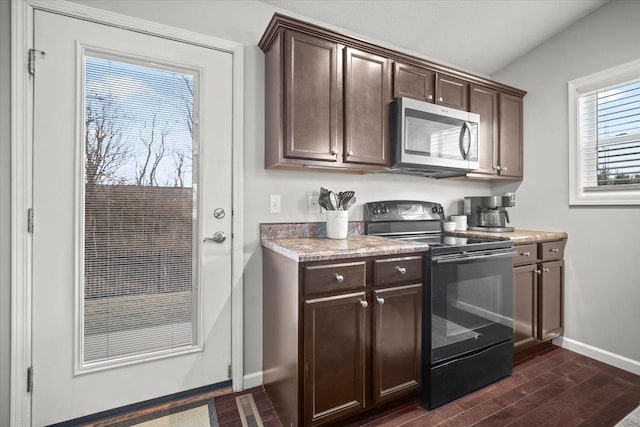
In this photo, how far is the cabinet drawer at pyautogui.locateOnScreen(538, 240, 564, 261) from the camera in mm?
2494

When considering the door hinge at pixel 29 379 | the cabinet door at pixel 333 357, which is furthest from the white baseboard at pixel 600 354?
the door hinge at pixel 29 379

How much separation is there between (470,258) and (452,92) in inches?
55.2

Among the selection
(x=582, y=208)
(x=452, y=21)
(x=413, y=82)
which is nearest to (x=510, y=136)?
(x=582, y=208)

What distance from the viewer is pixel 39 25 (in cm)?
154

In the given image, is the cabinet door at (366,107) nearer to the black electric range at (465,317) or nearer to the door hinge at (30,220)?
the black electric range at (465,317)

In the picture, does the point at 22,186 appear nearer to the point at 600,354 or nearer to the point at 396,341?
the point at 396,341

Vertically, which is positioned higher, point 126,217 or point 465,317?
point 126,217

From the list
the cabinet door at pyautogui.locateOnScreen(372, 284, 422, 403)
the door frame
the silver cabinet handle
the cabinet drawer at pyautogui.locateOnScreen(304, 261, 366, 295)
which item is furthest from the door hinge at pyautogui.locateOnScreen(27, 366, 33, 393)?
the cabinet door at pyautogui.locateOnScreen(372, 284, 422, 403)

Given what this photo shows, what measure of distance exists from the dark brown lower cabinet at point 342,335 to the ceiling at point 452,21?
1.86 m

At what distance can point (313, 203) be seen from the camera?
2.23 meters

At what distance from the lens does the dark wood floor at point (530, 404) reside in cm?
169

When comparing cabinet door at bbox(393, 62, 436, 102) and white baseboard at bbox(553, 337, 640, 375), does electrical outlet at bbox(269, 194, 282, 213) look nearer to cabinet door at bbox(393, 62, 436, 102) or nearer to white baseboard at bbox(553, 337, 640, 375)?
cabinet door at bbox(393, 62, 436, 102)

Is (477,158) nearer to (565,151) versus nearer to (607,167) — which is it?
(565,151)

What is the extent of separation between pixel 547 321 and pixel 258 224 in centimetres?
251
